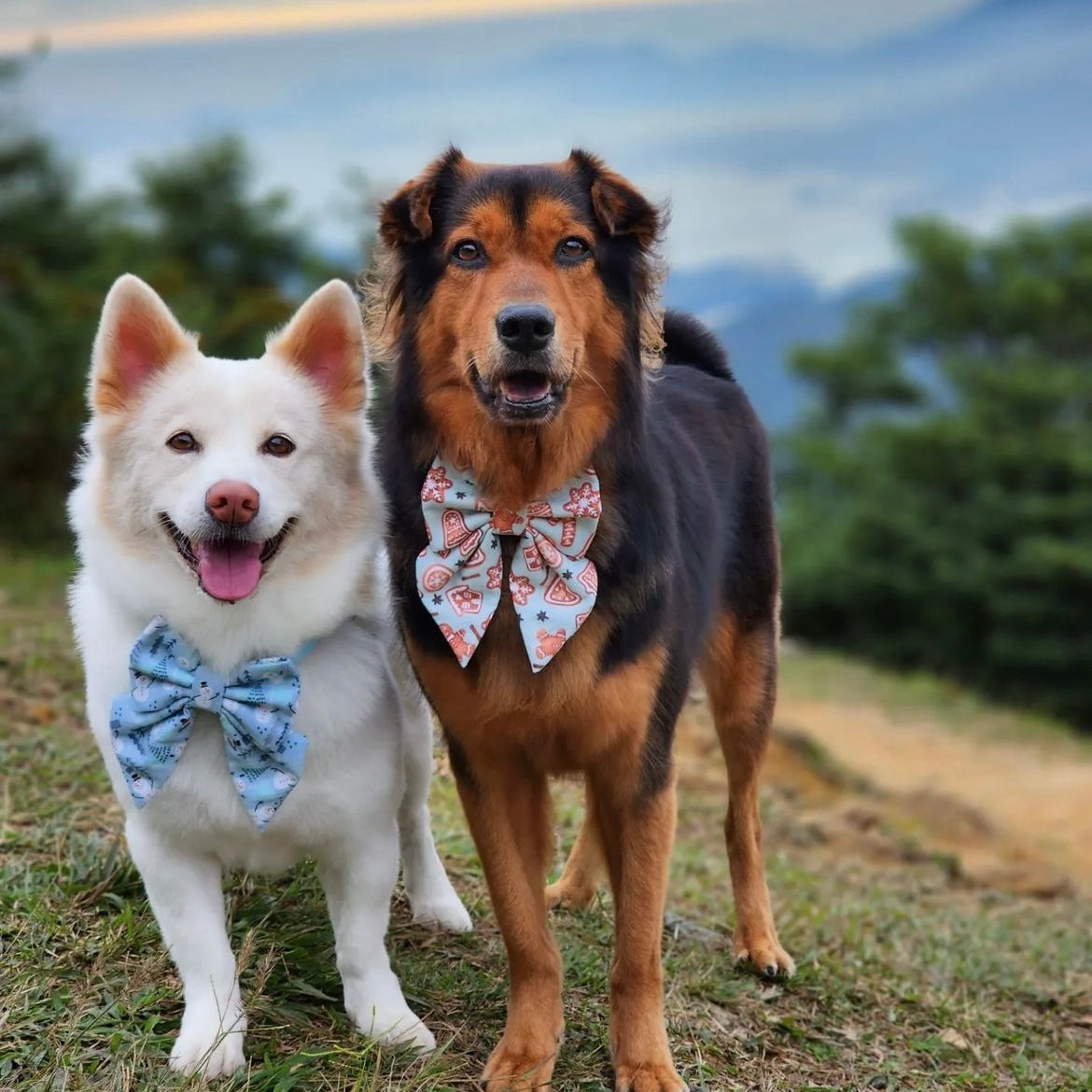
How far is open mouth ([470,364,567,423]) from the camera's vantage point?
3.26m

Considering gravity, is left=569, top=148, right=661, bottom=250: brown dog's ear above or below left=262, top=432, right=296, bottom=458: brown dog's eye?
above

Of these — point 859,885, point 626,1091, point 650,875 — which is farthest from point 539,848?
point 859,885

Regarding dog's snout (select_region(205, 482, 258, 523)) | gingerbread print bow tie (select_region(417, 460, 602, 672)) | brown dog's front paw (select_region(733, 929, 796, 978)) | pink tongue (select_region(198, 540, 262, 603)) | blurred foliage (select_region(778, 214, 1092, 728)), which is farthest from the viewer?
blurred foliage (select_region(778, 214, 1092, 728))

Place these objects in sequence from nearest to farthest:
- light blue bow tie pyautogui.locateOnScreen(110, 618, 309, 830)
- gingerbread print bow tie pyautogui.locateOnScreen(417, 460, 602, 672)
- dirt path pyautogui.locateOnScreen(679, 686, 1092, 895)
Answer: light blue bow tie pyautogui.locateOnScreen(110, 618, 309, 830), gingerbread print bow tie pyautogui.locateOnScreen(417, 460, 602, 672), dirt path pyautogui.locateOnScreen(679, 686, 1092, 895)

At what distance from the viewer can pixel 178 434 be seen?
10.6 feet

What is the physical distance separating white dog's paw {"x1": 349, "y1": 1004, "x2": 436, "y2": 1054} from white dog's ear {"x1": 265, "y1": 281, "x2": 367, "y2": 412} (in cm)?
158

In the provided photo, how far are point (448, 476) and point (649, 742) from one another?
890 mm

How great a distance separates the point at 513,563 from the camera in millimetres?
3463

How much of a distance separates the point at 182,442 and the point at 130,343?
12.4 inches

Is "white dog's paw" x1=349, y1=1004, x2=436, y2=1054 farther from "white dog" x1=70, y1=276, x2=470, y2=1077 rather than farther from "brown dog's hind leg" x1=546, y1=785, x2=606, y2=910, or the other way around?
"brown dog's hind leg" x1=546, y1=785, x2=606, y2=910

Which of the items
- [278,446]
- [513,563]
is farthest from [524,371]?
[278,446]

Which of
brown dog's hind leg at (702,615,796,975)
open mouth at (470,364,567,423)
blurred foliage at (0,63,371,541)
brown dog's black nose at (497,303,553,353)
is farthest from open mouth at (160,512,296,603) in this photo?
blurred foliage at (0,63,371,541)

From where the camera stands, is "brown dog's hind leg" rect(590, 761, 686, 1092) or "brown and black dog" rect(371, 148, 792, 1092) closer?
"brown and black dog" rect(371, 148, 792, 1092)

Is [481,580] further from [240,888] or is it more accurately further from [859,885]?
[859,885]
